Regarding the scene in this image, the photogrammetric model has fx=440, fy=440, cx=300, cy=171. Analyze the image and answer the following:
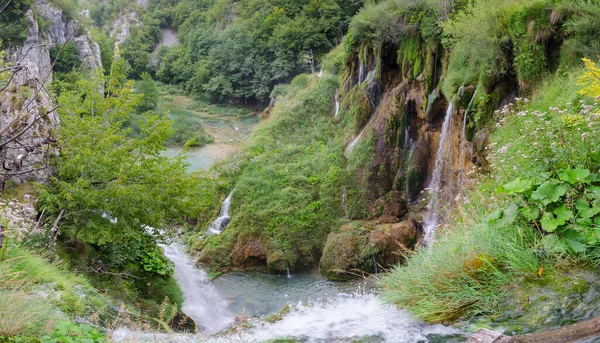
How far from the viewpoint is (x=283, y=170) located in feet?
51.3

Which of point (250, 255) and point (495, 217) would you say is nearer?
point (495, 217)

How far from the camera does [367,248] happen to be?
11695 millimetres

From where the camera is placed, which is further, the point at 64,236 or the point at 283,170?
the point at 283,170

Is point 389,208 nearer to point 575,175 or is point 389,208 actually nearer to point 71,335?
point 575,175

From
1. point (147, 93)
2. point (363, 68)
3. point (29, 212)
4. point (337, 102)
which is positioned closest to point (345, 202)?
point (363, 68)

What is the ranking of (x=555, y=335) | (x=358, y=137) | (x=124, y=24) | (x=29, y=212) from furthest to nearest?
(x=124, y=24) < (x=358, y=137) < (x=29, y=212) < (x=555, y=335)

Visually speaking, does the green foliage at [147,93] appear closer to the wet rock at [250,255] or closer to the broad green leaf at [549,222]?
the wet rock at [250,255]

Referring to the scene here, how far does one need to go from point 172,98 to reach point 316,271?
34835mm

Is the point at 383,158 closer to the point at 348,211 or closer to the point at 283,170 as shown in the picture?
the point at 348,211

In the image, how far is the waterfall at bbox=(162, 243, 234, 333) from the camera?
9.64 m

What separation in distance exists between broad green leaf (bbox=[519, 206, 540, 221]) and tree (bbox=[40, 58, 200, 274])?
6.23 metres

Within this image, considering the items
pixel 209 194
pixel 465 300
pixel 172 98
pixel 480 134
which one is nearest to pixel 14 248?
pixel 209 194

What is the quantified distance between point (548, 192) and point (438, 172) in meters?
8.08

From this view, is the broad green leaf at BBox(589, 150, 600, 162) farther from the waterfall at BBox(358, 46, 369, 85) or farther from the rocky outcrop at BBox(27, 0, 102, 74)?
the rocky outcrop at BBox(27, 0, 102, 74)
